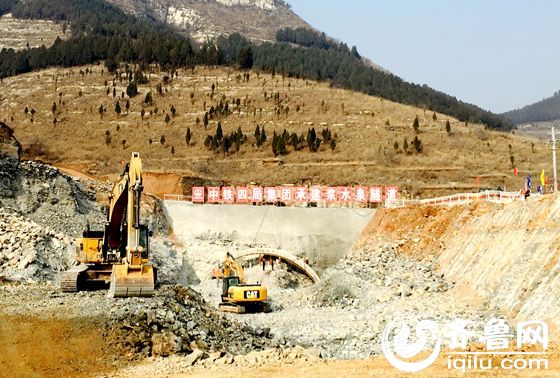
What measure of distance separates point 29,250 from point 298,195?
1748 centimetres

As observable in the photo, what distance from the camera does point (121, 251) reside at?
23828 millimetres

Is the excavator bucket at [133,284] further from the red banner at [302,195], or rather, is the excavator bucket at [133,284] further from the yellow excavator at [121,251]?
the red banner at [302,195]

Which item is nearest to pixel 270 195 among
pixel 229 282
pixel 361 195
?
pixel 361 195

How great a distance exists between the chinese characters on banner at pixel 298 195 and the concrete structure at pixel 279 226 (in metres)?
0.93

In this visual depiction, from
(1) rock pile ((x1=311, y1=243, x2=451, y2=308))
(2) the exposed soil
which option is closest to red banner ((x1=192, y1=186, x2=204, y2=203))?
(1) rock pile ((x1=311, y1=243, x2=451, y2=308))

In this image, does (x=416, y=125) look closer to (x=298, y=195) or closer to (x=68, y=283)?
(x=298, y=195)

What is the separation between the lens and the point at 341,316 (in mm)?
23938

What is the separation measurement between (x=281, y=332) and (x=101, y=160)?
43.0 meters

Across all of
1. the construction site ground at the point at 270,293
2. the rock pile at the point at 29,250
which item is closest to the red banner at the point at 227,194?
the construction site ground at the point at 270,293

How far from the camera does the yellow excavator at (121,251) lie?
58.9 feet

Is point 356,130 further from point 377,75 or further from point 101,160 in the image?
point 377,75

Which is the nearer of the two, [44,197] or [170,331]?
[170,331]

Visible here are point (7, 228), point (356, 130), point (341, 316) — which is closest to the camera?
point (341, 316)

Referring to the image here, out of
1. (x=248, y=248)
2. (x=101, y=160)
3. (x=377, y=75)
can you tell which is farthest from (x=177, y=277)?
(x=377, y=75)
